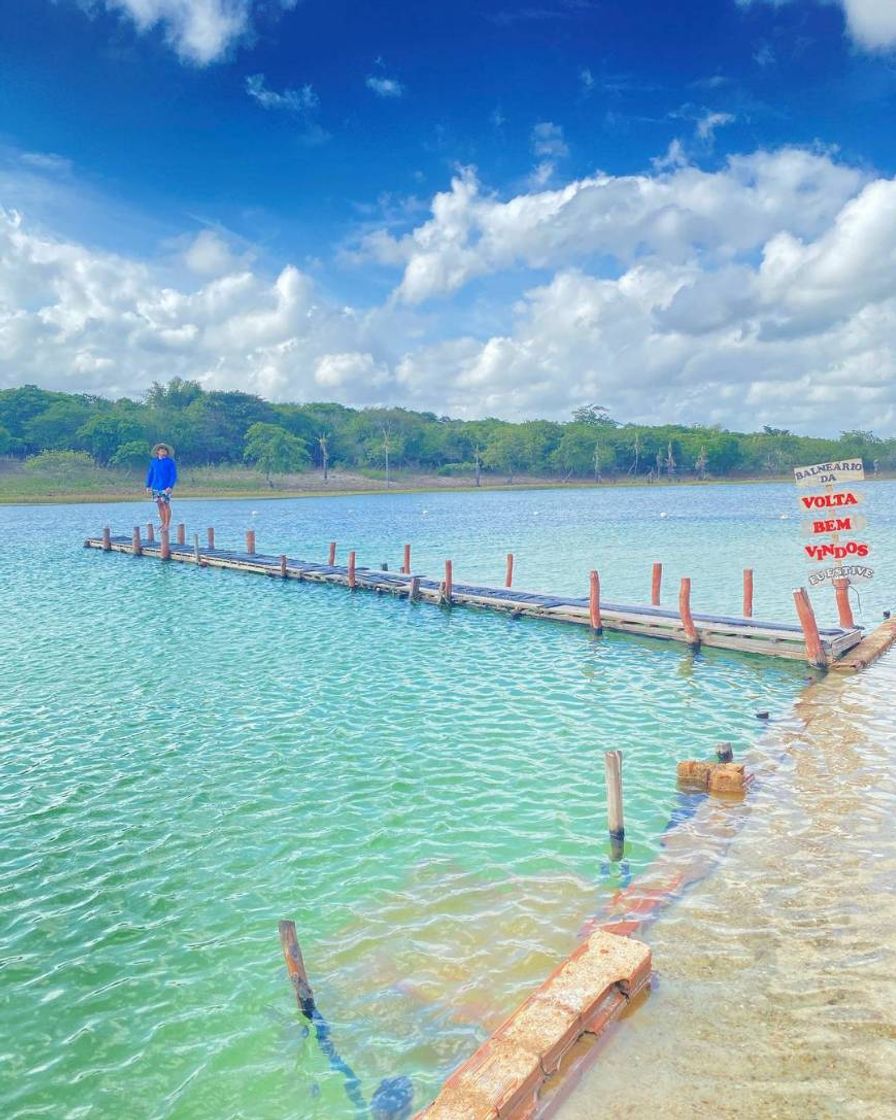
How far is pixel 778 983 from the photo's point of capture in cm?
621

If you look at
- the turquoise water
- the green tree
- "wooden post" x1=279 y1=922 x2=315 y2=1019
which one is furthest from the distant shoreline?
"wooden post" x1=279 y1=922 x2=315 y2=1019

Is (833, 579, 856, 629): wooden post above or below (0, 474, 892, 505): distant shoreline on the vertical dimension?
below

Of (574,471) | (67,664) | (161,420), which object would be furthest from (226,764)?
(574,471)

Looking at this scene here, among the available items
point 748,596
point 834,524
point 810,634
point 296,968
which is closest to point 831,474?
point 834,524

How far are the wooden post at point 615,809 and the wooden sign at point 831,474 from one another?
9.82m

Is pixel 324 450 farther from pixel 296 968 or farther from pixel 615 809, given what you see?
pixel 296 968

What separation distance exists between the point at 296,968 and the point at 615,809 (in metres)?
4.08

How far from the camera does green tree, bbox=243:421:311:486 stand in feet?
368

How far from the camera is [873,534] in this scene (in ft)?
161

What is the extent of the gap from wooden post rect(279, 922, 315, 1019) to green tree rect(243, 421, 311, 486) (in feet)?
357

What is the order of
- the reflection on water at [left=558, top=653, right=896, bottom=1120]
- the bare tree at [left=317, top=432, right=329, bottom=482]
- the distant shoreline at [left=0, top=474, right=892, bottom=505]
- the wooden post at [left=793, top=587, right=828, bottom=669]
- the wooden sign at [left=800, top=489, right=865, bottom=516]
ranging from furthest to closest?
the bare tree at [left=317, top=432, right=329, bottom=482] → the distant shoreline at [left=0, top=474, right=892, bottom=505] → the wooden sign at [left=800, top=489, right=865, bottom=516] → the wooden post at [left=793, top=587, right=828, bottom=669] → the reflection on water at [left=558, top=653, right=896, bottom=1120]

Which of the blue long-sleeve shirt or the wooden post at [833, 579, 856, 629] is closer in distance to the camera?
the wooden post at [833, 579, 856, 629]

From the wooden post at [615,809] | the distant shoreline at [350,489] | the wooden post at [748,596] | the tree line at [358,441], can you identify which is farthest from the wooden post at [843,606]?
the tree line at [358,441]

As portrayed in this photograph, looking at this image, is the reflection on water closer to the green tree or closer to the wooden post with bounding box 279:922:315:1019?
the wooden post with bounding box 279:922:315:1019
